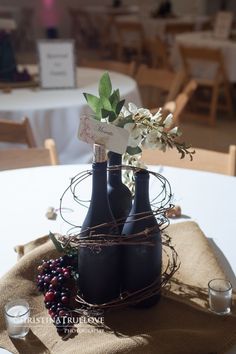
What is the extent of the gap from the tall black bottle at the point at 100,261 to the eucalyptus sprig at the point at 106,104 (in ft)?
0.34

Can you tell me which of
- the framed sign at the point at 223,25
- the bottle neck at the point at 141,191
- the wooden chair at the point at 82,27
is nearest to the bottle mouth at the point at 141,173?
the bottle neck at the point at 141,191

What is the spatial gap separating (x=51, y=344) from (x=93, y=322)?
0.08 m

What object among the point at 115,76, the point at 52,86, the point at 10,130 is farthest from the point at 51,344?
the point at 115,76

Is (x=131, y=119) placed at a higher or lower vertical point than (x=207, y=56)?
higher

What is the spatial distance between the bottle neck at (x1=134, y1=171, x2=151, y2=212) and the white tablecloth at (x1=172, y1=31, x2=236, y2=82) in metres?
3.84

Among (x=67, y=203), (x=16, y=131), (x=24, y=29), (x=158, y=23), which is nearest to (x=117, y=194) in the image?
(x=67, y=203)

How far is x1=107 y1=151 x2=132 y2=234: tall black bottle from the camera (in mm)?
941

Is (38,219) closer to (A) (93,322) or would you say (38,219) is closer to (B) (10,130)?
(A) (93,322)

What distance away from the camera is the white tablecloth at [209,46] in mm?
4496

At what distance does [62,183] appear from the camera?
154 centimetres

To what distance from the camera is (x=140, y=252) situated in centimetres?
88

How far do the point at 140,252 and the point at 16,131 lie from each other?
52.3 inches

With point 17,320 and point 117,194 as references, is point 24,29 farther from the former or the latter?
point 17,320

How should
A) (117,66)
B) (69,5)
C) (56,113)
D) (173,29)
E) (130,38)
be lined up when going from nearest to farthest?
(56,113) < (117,66) < (173,29) < (130,38) < (69,5)
